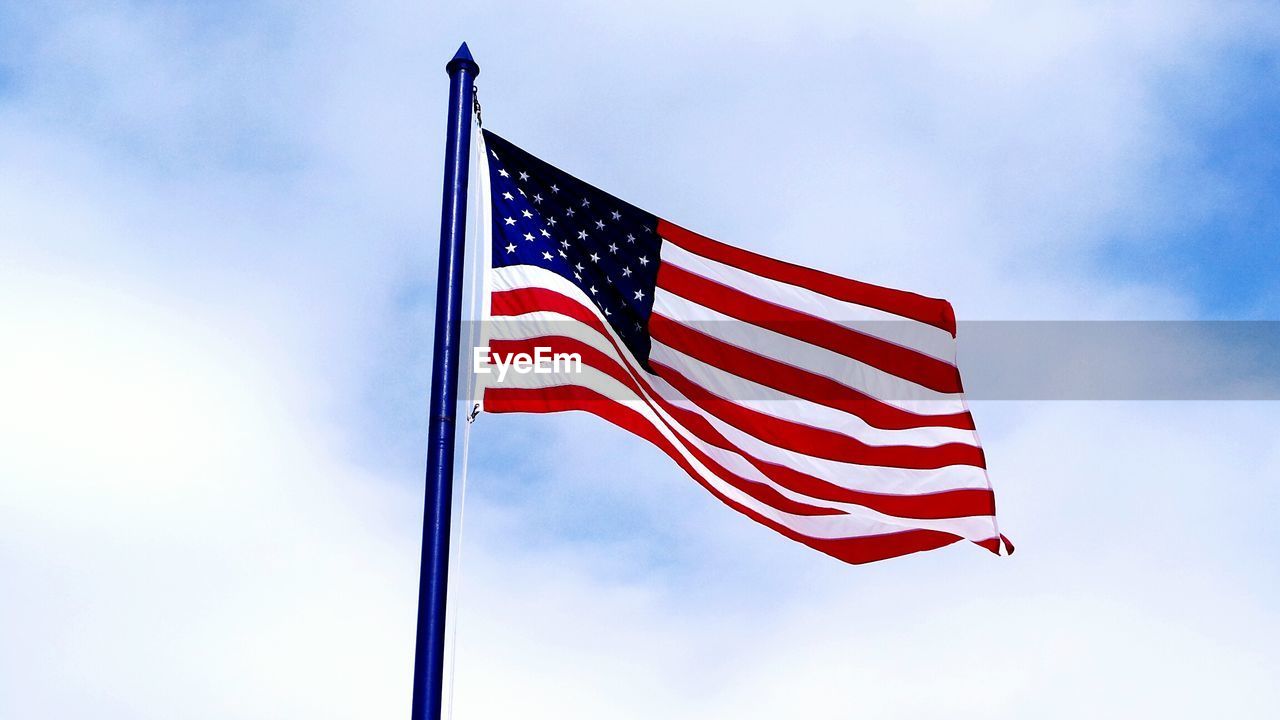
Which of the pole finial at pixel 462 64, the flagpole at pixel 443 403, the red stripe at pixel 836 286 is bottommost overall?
the flagpole at pixel 443 403

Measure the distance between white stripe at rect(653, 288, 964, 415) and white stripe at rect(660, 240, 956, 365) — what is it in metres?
0.34

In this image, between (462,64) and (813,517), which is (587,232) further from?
(813,517)

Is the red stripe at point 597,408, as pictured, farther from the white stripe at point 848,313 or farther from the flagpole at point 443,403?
the white stripe at point 848,313

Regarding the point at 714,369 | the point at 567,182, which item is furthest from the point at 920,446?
the point at 567,182

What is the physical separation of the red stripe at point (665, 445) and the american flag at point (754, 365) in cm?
2

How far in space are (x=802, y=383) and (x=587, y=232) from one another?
2.74 metres

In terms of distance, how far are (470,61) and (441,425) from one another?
3.71m

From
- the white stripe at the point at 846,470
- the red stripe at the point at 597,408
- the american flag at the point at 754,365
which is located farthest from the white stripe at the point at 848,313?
the red stripe at the point at 597,408

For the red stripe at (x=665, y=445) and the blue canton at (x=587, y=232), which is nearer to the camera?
the red stripe at (x=665, y=445)

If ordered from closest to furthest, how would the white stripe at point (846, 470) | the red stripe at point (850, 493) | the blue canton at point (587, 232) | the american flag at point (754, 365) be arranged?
the american flag at point (754, 365)
the blue canton at point (587, 232)
the red stripe at point (850, 493)
the white stripe at point (846, 470)

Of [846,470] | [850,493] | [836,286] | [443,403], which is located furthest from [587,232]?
[850,493]

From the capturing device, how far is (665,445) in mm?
11844

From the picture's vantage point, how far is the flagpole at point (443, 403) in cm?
879

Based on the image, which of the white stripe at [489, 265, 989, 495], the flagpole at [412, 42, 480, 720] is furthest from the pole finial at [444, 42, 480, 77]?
the white stripe at [489, 265, 989, 495]
